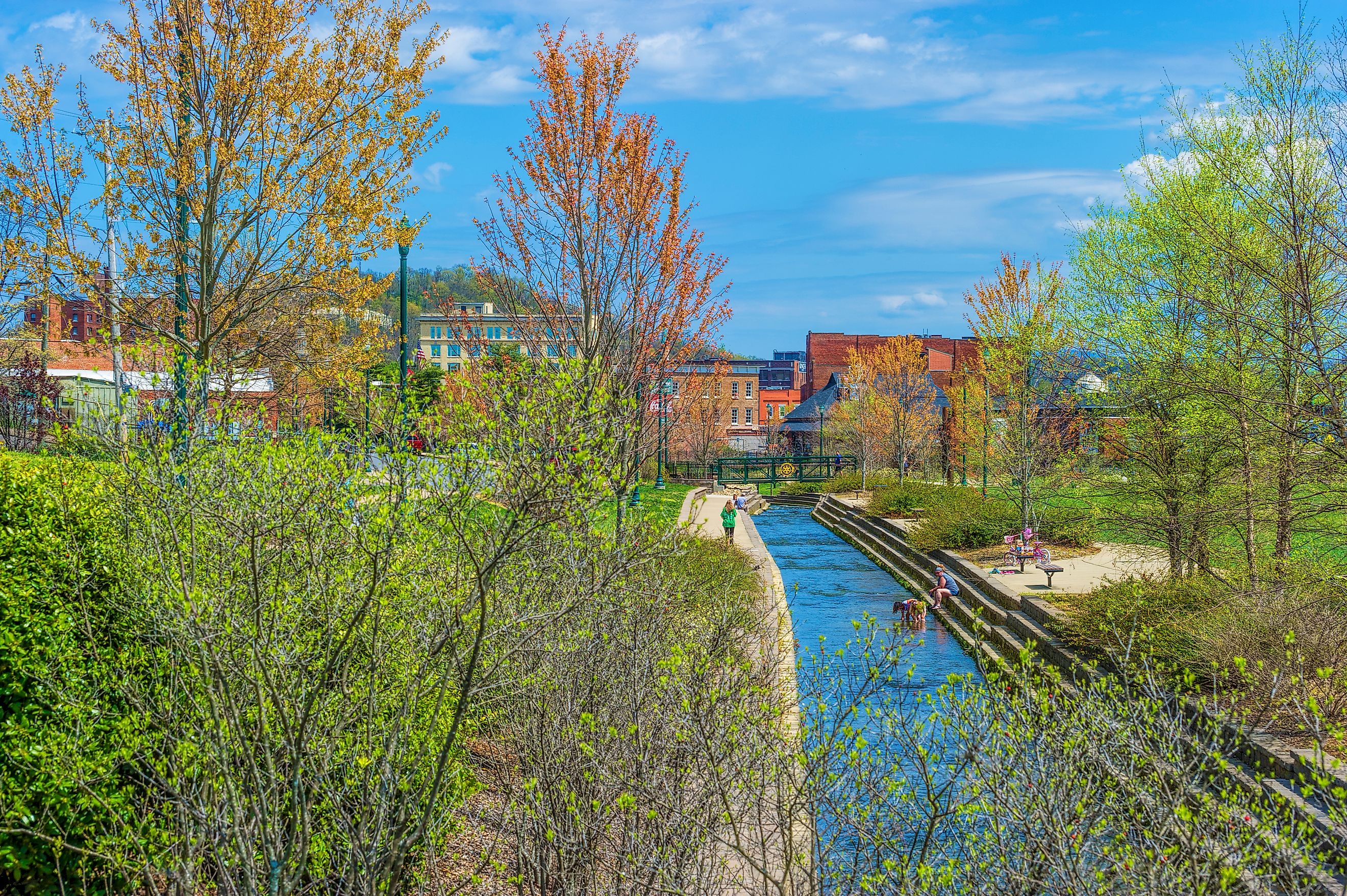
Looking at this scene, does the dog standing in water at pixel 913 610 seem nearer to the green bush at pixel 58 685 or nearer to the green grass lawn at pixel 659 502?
the green grass lawn at pixel 659 502

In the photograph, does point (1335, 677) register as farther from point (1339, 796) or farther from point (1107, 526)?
point (1107, 526)

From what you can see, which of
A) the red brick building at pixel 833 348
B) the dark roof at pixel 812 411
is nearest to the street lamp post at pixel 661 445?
the dark roof at pixel 812 411

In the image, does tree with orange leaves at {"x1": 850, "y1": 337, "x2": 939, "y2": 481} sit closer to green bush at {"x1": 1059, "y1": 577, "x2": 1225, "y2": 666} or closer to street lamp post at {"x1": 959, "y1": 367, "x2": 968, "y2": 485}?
street lamp post at {"x1": 959, "y1": 367, "x2": 968, "y2": 485}

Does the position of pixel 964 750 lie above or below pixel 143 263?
below

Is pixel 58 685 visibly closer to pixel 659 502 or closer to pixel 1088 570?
pixel 1088 570

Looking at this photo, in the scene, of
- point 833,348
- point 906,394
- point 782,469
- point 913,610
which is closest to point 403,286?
point 913,610

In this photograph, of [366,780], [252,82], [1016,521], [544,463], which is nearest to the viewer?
[544,463]

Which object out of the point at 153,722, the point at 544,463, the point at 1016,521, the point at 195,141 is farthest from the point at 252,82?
the point at 1016,521

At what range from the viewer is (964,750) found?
4.74 metres

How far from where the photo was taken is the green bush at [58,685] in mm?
4676

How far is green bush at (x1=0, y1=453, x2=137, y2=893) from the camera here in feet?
15.3

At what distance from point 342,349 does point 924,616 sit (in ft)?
33.4

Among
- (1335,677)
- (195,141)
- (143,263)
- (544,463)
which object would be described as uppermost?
(195,141)

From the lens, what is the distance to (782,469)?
53688 mm
